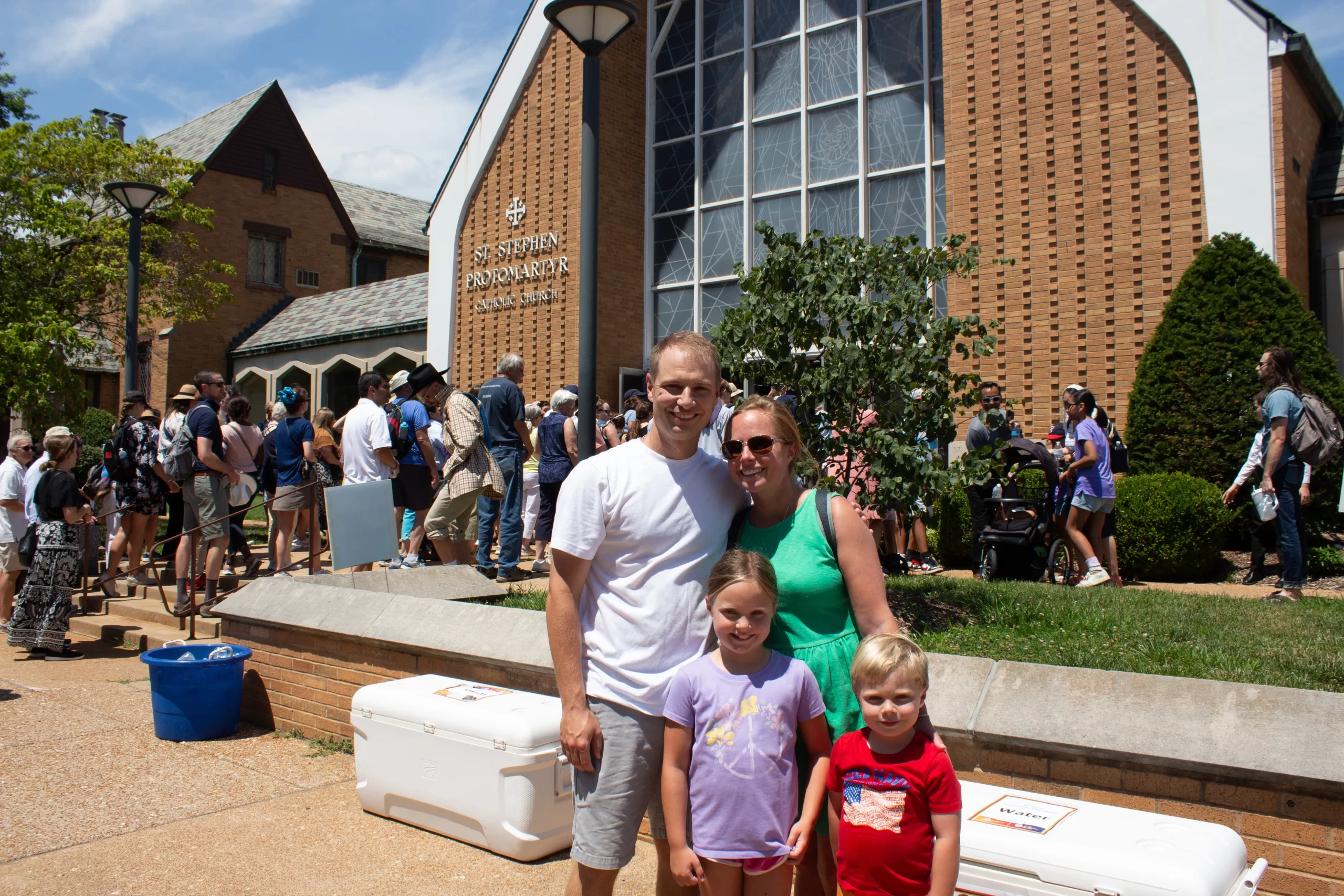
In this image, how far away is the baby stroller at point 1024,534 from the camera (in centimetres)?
839

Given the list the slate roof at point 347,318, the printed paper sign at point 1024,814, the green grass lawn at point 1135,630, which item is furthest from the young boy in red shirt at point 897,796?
the slate roof at point 347,318

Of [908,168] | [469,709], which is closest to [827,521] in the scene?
[469,709]

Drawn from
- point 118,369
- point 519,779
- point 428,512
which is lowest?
point 519,779

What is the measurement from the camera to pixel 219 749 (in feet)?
18.5

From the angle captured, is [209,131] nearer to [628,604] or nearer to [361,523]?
[361,523]

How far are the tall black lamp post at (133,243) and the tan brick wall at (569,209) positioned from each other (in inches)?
245

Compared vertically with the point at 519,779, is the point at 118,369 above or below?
above

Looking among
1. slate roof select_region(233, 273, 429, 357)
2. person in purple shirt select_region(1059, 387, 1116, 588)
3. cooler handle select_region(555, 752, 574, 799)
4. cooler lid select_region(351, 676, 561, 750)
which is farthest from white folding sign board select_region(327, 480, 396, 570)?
slate roof select_region(233, 273, 429, 357)

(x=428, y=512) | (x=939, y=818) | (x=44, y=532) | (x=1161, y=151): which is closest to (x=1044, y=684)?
(x=939, y=818)

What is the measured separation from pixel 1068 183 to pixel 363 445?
890 centimetres

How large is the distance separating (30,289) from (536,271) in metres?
11.6

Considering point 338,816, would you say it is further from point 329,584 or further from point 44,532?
point 44,532

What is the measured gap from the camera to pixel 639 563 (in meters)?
2.74

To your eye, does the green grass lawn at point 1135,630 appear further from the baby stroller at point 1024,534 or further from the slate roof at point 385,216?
the slate roof at point 385,216
